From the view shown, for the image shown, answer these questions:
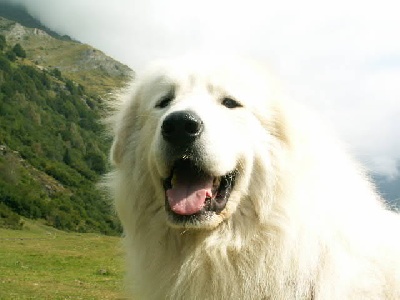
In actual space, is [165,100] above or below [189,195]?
above

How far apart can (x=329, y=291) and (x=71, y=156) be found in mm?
119151

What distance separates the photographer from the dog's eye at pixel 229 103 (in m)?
4.45

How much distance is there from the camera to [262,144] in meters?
4.33

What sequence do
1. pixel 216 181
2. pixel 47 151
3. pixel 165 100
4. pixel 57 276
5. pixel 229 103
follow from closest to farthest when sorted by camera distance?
pixel 216 181 → pixel 229 103 → pixel 165 100 → pixel 57 276 → pixel 47 151

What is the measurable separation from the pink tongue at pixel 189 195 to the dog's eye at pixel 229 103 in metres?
0.68

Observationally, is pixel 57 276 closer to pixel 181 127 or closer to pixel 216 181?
pixel 216 181

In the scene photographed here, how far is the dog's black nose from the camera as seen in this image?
3918 millimetres

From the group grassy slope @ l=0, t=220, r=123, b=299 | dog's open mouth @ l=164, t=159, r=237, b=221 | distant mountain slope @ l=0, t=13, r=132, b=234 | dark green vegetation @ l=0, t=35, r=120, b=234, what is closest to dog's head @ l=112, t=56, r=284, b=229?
dog's open mouth @ l=164, t=159, r=237, b=221

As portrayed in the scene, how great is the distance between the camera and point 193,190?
4145mm

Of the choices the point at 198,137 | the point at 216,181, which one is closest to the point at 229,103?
the point at 198,137

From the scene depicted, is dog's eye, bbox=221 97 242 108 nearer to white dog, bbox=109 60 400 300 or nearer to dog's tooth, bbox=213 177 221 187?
white dog, bbox=109 60 400 300

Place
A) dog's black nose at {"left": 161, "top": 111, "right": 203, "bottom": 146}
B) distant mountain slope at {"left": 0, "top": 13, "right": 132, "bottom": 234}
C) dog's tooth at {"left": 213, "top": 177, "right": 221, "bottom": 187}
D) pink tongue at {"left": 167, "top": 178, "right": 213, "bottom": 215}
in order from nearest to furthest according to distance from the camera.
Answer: dog's black nose at {"left": 161, "top": 111, "right": 203, "bottom": 146}, pink tongue at {"left": 167, "top": 178, "right": 213, "bottom": 215}, dog's tooth at {"left": 213, "top": 177, "right": 221, "bottom": 187}, distant mountain slope at {"left": 0, "top": 13, "right": 132, "bottom": 234}

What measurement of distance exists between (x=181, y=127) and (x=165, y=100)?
0.77 m

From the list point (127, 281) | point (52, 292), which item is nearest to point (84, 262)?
point (52, 292)
